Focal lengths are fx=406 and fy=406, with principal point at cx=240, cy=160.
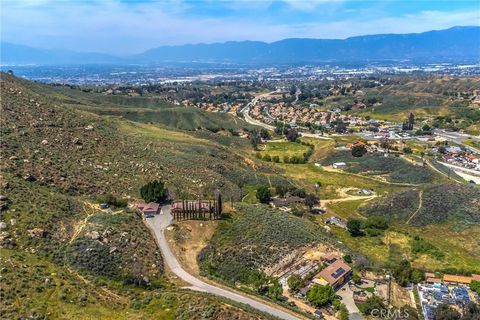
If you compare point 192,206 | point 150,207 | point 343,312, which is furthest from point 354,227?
point 150,207

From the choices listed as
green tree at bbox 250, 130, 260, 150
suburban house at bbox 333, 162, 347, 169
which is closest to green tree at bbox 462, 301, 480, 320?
suburban house at bbox 333, 162, 347, 169

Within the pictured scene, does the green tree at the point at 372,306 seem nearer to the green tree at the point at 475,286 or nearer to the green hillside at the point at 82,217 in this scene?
the green tree at the point at 475,286

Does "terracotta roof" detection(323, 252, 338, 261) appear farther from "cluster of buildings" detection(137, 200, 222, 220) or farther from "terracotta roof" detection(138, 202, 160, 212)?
"terracotta roof" detection(138, 202, 160, 212)

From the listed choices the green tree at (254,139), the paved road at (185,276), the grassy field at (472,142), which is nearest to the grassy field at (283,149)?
the green tree at (254,139)

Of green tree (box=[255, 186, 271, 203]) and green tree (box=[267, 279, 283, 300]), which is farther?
green tree (box=[255, 186, 271, 203])

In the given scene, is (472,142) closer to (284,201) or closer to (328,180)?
(328,180)
